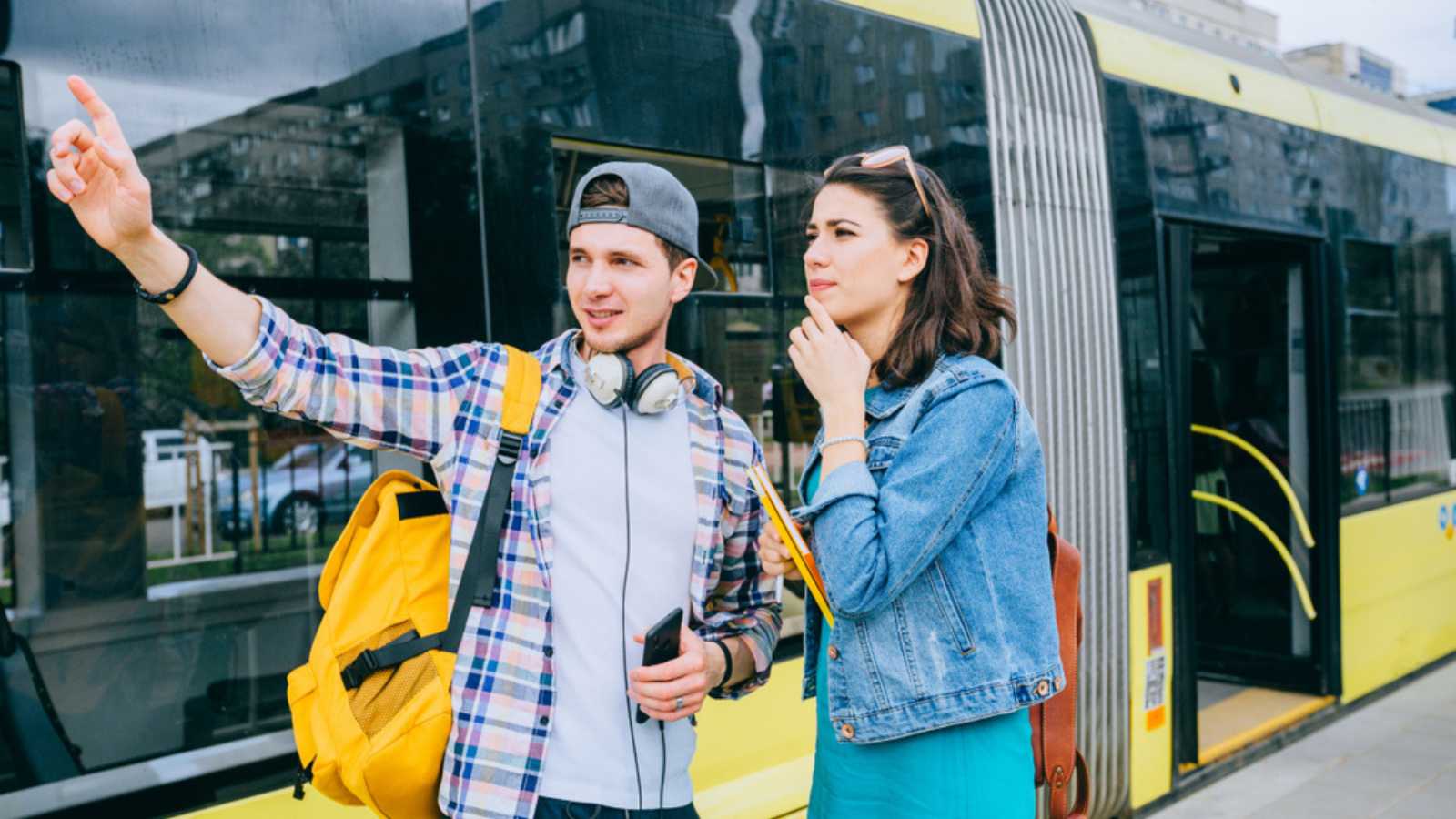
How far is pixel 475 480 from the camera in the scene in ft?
6.32

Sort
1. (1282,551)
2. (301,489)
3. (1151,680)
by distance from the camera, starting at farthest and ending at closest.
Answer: (1282,551) → (1151,680) → (301,489)

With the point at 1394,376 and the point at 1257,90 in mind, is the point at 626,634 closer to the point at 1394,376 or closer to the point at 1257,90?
the point at 1257,90

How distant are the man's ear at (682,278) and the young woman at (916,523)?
0.77 ft

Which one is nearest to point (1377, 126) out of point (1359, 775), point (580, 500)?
point (1359, 775)

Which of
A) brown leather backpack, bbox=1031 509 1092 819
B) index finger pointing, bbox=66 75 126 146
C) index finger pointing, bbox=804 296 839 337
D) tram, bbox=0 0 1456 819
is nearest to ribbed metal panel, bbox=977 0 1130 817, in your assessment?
tram, bbox=0 0 1456 819

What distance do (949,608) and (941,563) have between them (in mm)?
65

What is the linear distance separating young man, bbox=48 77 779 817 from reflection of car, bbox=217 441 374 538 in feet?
2.27

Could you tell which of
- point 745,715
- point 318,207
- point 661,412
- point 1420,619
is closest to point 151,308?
point 318,207

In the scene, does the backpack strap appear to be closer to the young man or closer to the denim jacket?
the young man

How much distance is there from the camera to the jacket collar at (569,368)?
203 centimetres

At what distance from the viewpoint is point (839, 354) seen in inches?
74.7

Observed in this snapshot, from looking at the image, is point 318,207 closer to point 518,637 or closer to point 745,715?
point 518,637

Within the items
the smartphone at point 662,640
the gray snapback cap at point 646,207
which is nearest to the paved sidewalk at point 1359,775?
the smartphone at point 662,640

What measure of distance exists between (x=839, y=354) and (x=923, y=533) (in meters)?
0.30
